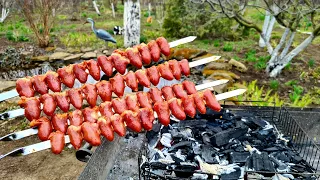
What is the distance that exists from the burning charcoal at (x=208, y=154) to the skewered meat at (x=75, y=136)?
132 centimetres

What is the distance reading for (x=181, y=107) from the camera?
100 inches

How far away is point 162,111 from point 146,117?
169 millimetres

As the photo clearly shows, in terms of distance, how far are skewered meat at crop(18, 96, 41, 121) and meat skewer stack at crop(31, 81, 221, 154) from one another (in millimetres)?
43

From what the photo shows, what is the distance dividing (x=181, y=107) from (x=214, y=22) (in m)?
8.27

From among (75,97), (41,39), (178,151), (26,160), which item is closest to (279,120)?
A: (178,151)

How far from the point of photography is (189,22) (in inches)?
409

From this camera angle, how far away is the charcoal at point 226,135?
3129mm

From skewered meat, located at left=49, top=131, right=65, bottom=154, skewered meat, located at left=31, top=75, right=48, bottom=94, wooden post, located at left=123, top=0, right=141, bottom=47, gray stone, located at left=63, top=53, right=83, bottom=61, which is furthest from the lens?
wooden post, located at left=123, top=0, right=141, bottom=47

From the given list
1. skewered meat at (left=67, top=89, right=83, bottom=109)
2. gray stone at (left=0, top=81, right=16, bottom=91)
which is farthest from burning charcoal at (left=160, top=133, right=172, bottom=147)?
gray stone at (left=0, top=81, right=16, bottom=91)

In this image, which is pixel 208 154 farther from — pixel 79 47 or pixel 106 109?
pixel 79 47

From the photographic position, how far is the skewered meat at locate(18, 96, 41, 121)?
210 centimetres

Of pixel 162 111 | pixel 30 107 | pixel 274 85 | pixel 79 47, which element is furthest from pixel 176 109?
pixel 79 47

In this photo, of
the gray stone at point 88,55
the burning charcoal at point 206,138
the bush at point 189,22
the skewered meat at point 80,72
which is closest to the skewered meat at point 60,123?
the skewered meat at point 80,72

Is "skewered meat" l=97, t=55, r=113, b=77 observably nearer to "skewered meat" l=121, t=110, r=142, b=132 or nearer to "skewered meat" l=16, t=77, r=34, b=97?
"skewered meat" l=121, t=110, r=142, b=132
